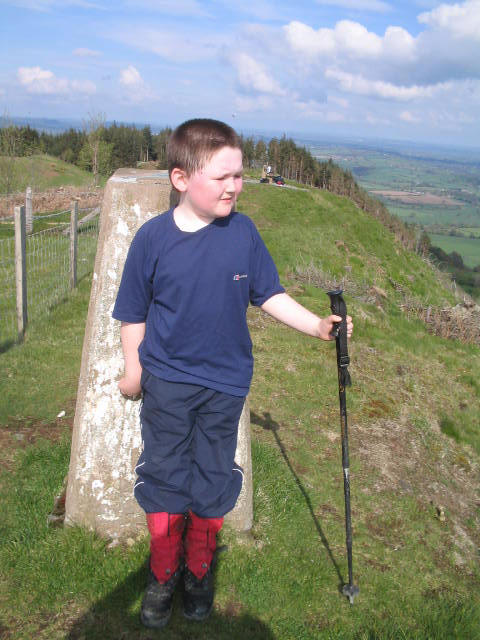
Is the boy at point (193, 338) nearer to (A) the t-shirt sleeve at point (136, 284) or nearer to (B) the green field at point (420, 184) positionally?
(A) the t-shirt sleeve at point (136, 284)

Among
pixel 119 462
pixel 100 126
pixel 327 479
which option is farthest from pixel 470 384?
pixel 100 126

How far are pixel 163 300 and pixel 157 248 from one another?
24 centimetres

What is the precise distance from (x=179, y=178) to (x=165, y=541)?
1.76 m

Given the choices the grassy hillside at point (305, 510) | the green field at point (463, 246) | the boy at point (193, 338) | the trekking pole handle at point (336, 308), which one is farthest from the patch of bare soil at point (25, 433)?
the green field at point (463, 246)

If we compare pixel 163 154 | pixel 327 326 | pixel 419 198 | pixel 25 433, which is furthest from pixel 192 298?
pixel 419 198

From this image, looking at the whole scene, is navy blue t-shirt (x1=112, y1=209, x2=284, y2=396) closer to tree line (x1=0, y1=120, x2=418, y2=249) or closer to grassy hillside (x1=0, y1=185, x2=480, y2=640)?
grassy hillside (x1=0, y1=185, x2=480, y2=640)

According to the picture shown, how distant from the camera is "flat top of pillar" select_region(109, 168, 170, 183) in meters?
3.12

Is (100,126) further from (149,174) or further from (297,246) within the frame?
(149,174)

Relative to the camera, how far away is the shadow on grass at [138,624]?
103 inches

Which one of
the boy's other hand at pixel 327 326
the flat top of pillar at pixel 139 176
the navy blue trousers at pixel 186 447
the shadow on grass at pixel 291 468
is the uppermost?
the flat top of pillar at pixel 139 176

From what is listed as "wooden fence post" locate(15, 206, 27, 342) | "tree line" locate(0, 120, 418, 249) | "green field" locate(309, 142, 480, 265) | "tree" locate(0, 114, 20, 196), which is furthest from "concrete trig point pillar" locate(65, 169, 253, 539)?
"green field" locate(309, 142, 480, 265)

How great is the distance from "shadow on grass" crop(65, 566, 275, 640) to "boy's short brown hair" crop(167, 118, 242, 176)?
2181 millimetres

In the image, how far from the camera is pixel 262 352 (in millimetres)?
6918

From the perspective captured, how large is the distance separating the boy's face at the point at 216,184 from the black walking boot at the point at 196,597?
1827 mm
